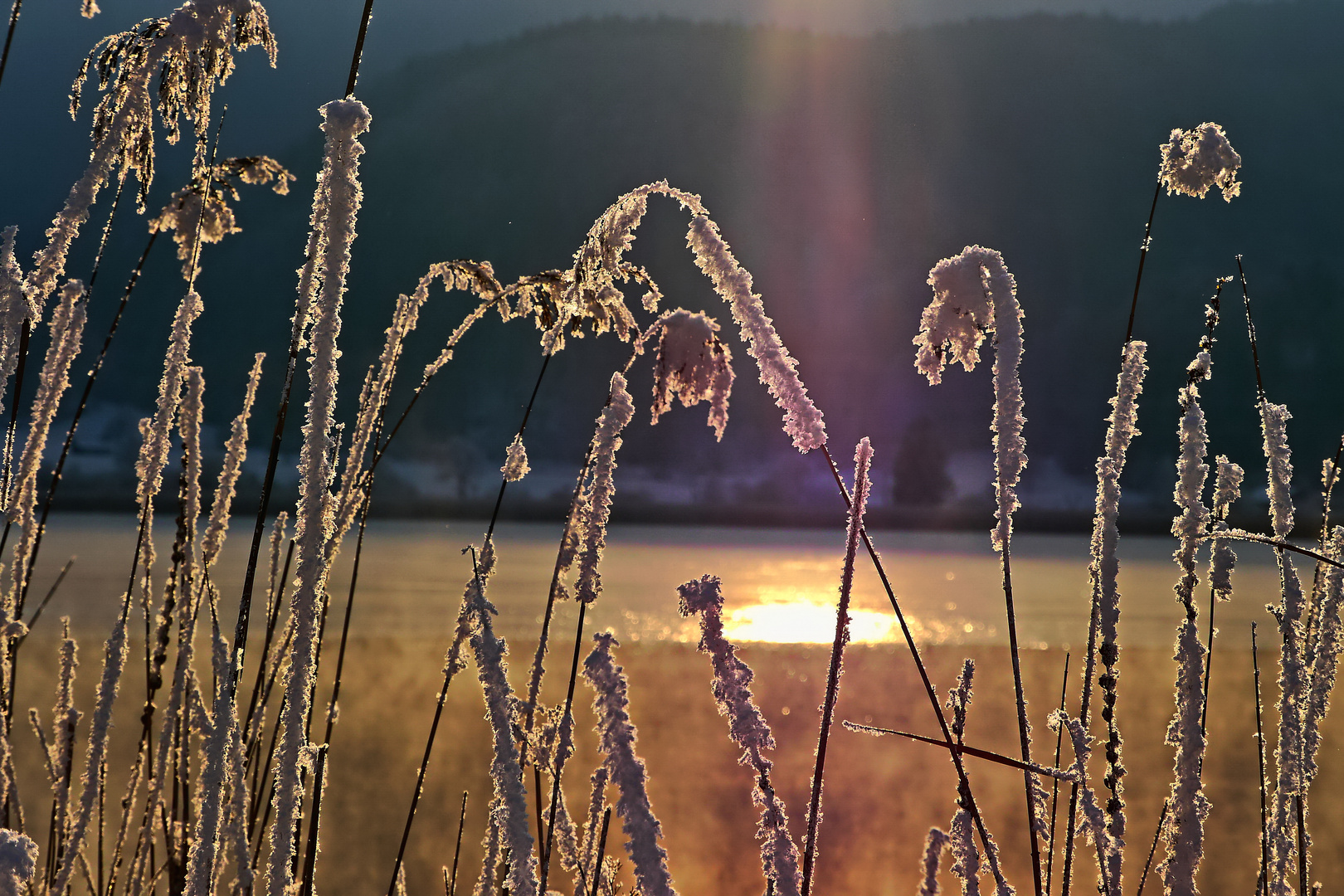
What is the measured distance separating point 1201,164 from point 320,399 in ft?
4.18

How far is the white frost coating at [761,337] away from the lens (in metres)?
0.89

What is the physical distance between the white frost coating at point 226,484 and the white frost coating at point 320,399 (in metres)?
0.90

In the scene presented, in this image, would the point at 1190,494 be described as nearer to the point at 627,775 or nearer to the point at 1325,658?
the point at 1325,658

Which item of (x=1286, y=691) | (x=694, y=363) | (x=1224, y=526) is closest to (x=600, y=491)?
(x=694, y=363)

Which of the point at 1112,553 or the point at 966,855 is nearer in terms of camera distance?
the point at 1112,553

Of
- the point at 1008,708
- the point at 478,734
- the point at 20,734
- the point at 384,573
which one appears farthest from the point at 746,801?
the point at 384,573

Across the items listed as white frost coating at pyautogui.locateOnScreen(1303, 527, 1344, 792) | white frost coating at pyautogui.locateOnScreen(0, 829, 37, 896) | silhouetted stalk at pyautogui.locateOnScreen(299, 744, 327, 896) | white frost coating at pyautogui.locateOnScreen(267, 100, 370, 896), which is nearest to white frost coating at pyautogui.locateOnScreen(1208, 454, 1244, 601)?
white frost coating at pyautogui.locateOnScreen(1303, 527, 1344, 792)

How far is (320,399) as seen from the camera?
104 cm

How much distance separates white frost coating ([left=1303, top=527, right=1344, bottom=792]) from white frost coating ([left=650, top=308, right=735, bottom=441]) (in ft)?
4.22

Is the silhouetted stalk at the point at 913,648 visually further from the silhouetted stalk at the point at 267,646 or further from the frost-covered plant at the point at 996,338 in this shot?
the silhouetted stalk at the point at 267,646

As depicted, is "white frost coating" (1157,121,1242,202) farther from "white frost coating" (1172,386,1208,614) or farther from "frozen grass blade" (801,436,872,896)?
"frozen grass blade" (801,436,872,896)

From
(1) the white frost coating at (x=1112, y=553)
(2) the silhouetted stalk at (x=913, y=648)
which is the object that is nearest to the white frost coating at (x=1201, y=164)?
(1) the white frost coating at (x=1112, y=553)

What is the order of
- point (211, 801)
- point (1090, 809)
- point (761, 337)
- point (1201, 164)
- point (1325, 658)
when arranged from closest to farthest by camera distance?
point (761, 337) < point (211, 801) < point (1090, 809) < point (1201, 164) < point (1325, 658)

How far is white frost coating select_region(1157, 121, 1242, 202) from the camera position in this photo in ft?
4.47
